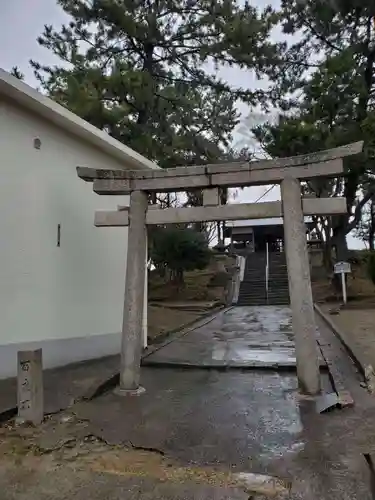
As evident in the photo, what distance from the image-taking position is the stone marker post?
14.7 feet

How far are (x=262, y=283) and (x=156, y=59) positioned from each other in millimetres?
14754

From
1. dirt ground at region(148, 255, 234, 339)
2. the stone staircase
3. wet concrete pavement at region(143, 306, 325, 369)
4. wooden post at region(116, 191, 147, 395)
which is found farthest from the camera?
the stone staircase

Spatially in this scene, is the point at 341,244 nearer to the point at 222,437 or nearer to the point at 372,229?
the point at 372,229

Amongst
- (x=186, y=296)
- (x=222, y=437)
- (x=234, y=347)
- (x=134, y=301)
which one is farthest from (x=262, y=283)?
(x=222, y=437)

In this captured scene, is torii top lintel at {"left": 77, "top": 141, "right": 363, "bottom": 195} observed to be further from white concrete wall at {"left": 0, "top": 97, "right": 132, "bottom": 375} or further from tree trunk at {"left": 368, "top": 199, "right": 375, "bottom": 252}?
tree trunk at {"left": 368, "top": 199, "right": 375, "bottom": 252}

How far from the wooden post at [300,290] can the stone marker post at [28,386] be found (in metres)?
3.29

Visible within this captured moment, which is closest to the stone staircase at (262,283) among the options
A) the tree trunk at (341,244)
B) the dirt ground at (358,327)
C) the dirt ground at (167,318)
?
the tree trunk at (341,244)

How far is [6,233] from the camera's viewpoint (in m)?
6.25

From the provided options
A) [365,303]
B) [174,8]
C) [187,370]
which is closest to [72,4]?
[174,8]

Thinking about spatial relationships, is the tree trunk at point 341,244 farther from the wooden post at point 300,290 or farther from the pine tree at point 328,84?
the wooden post at point 300,290

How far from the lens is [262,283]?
24500 millimetres

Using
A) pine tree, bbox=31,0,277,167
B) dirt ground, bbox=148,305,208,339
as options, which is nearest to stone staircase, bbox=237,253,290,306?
dirt ground, bbox=148,305,208,339

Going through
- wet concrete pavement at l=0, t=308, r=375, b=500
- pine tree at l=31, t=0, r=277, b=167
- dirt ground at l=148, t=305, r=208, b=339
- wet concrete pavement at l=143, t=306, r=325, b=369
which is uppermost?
pine tree at l=31, t=0, r=277, b=167

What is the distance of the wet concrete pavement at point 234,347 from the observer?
768cm
